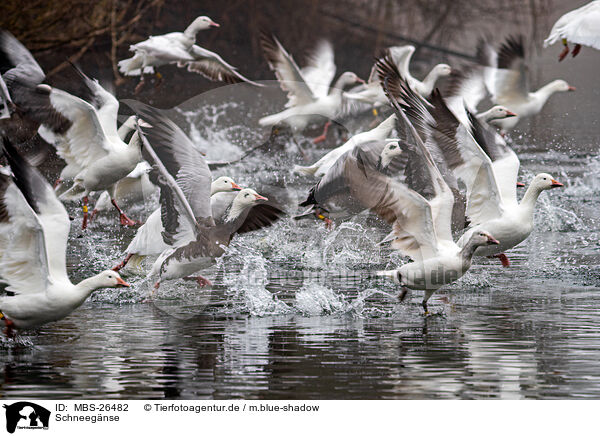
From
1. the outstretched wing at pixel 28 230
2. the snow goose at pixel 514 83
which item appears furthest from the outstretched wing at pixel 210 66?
the outstretched wing at pixel 28 230

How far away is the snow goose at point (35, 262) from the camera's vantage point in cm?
553

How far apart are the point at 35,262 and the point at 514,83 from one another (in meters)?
7.32

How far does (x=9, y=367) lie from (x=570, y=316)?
3.28 m

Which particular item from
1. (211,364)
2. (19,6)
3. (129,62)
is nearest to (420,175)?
(211,364)

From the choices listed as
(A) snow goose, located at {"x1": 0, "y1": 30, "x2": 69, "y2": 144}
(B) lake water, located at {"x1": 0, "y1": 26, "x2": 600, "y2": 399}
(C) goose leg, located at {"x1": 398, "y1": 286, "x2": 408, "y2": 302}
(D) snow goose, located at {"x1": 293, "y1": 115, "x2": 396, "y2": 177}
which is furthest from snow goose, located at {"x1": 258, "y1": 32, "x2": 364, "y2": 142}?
(C) goose leg, located at {"x1": 398, "y1": 286, "x2": 408, "y2": 302}

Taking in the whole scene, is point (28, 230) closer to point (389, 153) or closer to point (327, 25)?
point (389, 153)

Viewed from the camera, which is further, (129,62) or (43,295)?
(129,62)

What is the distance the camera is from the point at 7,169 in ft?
18.4

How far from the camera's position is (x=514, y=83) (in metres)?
11.6

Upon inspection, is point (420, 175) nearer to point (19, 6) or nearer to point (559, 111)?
point (19, 6)

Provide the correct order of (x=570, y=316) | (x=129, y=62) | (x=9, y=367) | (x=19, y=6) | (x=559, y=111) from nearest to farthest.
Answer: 1. (x=9, y=367)
2. (x=570, y=316)
3. (x=129, y=62)
4. (x=19, y=6)
5. (x=559, y=111)

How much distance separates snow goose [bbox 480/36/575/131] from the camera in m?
11.4
